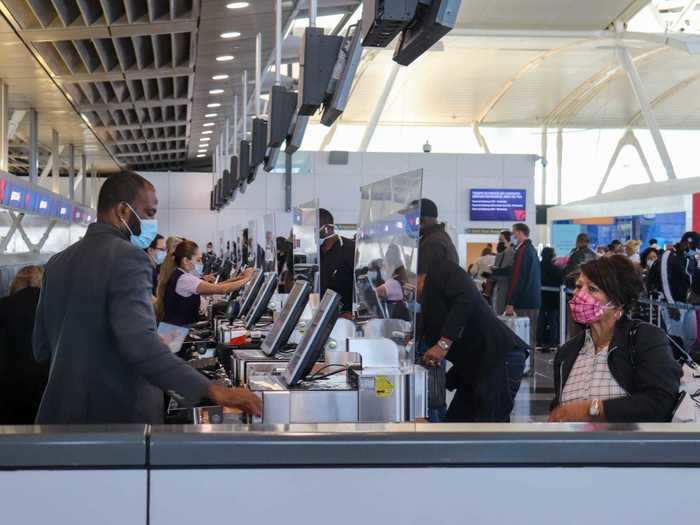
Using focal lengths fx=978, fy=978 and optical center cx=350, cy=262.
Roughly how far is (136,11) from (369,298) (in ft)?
17.9

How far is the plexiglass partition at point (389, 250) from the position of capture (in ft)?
13.0

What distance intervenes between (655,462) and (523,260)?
8.67m

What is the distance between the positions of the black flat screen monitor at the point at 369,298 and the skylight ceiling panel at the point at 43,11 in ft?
16.2

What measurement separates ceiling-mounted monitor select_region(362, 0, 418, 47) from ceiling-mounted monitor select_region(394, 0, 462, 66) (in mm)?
38

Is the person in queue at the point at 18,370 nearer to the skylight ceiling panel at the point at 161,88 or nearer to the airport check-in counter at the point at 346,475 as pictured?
the airport check-in counter at the point at 346,475

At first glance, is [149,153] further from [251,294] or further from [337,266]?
[251,294]

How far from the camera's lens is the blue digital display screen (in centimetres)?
2052

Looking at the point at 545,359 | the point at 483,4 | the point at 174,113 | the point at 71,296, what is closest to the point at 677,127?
the point at 483,4

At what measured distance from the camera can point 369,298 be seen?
4789 millimetres

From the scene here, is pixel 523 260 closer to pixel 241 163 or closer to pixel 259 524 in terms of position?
pixel 241 163

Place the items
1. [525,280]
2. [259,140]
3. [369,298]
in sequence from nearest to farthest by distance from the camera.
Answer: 1. [369,298]
2. [259,140]
3. [525,280]

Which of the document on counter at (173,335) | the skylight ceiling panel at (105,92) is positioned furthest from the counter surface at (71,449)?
the skylight ceiling panel at (105,92)

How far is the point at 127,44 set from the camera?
36.4ft

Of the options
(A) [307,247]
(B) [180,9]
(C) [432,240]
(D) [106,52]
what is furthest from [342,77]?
(D) [106,52]
